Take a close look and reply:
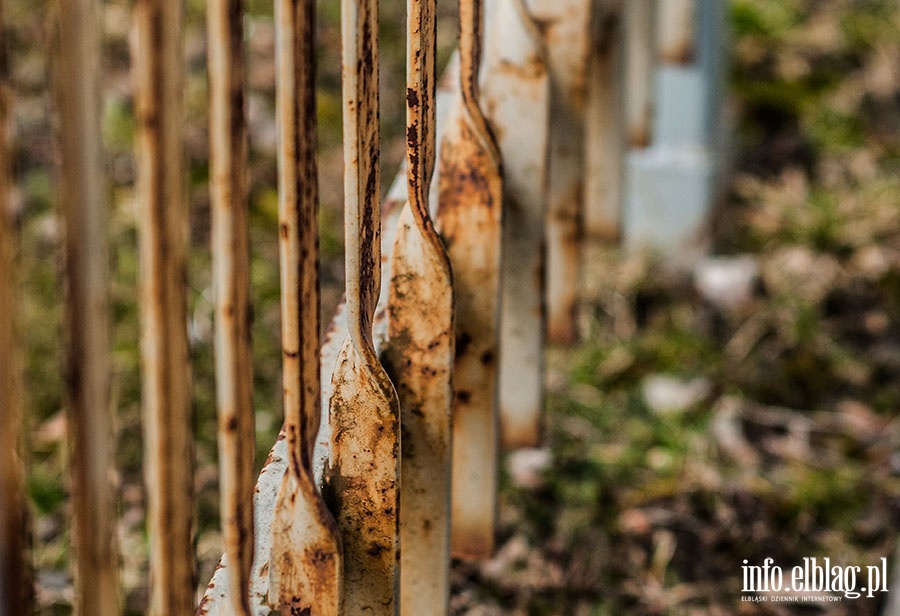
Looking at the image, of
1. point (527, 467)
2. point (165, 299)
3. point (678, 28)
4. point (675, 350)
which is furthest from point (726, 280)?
point (165, 299)

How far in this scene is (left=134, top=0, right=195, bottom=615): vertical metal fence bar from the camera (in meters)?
0.62

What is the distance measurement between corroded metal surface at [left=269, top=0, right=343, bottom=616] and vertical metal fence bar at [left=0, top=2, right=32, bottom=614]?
9.6 inches

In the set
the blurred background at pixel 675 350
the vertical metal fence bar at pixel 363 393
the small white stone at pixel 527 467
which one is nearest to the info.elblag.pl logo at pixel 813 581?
the blurred background at pixel 675 350

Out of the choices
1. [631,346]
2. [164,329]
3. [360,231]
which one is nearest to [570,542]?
[631,346]

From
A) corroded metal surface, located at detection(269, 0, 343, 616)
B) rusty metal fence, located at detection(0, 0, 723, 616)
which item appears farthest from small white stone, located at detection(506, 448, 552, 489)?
corroded metal surface, located at detection(269, 0, 343, 616)

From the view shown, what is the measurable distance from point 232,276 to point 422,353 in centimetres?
38

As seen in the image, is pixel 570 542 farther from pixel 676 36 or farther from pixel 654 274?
pixel 676 36

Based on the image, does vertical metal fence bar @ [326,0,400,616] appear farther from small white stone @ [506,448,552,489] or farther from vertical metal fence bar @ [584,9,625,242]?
small white stone @ [506,448,552,489]

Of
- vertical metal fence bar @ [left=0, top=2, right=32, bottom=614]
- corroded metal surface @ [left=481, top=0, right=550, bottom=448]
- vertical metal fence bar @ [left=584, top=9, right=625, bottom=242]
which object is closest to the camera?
vertical metal fence bar @ [left=0, top=2, right=32, bottom=614]

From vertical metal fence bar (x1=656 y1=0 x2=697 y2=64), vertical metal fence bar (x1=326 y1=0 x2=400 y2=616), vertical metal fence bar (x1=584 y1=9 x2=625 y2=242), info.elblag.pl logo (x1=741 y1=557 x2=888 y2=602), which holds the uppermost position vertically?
vertical metal fence bar (x1=656 y1=0 x2=697 y2=64)

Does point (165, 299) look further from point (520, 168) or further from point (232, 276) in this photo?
point (520, 168)

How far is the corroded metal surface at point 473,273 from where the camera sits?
1209mm

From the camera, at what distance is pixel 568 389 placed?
97.3 inches

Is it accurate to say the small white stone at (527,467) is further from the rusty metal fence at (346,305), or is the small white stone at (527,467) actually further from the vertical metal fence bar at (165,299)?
the vertical metal fence bar at (165,299)
